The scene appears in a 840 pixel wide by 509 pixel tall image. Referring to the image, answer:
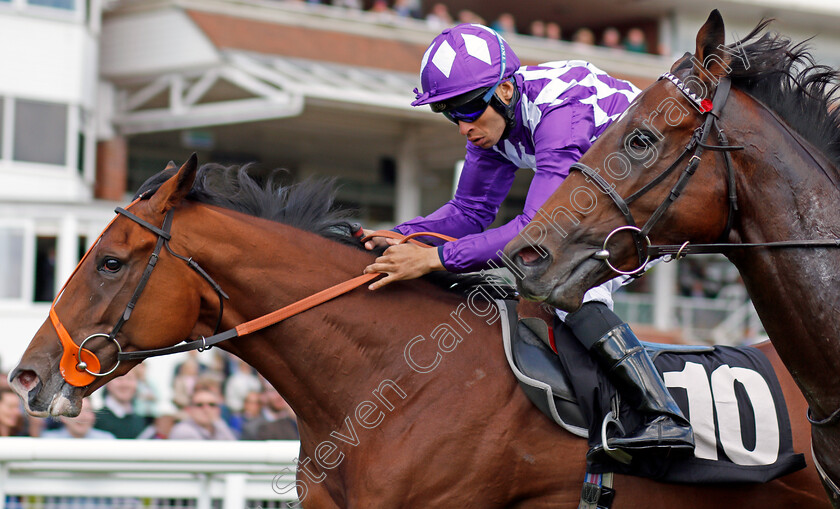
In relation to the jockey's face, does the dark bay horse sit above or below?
below

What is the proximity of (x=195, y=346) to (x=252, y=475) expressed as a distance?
1.46m

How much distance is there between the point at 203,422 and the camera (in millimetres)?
5160

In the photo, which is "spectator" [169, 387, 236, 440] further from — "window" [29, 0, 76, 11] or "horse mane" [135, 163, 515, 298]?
"window" [29, 0, 76, 11]

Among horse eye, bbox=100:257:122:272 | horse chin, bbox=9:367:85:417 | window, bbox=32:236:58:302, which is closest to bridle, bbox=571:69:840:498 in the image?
horse eye, bbox=100:257:122:272

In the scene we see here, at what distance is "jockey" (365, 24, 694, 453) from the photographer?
2.66 m

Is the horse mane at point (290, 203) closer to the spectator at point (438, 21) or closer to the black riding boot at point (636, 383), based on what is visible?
the black riding boot at point (636, 383)

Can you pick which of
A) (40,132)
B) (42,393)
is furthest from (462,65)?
(40,132)

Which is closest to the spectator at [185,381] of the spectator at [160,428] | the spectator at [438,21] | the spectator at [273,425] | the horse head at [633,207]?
the spectator at [160,428]

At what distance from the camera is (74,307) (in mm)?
2713

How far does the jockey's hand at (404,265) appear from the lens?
284cm

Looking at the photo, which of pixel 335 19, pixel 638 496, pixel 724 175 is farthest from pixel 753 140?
pixel 335 19

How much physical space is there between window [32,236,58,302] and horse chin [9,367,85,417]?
873 cm

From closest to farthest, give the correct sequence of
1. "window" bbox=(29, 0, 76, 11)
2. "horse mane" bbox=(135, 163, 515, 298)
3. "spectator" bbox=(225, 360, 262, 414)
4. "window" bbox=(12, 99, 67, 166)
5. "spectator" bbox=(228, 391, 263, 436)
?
"horse mane" bbox=(135, 163, 515, 298)
"spectator" bbox=(228, 391, 263, 436)
"spectator" bbox=(225, 360, 262, 414)
"window" bbox=(12, 99, 67, 166)
"window" bbox=(29, 0, 76, 11)

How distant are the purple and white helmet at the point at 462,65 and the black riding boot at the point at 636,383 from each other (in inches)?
33.3
